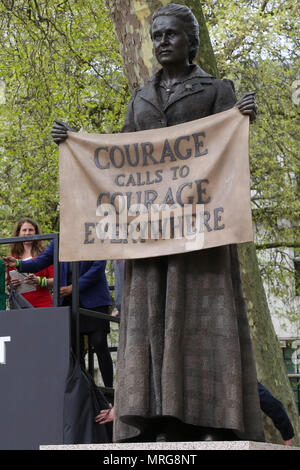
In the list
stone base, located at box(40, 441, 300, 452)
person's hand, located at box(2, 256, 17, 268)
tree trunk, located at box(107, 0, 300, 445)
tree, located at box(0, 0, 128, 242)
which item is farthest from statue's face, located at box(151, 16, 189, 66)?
tree, located at box(0, 0, 128, 242)

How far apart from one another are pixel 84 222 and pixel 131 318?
723 millimetres

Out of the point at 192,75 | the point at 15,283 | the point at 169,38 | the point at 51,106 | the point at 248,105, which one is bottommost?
the point at 15,283

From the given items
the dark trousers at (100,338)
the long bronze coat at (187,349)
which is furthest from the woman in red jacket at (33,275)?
A: the long bronze coat at (187,349)

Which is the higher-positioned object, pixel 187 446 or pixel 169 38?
pixel 169 38

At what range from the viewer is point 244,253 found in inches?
438

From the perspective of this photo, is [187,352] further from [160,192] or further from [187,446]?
[160,192]

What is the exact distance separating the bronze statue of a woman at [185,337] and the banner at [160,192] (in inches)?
4.2

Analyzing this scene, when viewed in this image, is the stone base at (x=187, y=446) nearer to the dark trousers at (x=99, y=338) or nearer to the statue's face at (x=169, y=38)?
the statue's face at (x=169, y=38)

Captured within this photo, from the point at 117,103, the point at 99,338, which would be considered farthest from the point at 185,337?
the point at 117,103

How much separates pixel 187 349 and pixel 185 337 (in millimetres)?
66

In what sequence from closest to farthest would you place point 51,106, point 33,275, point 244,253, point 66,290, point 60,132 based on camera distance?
1. point 60,132
2. point 66,290
3. point 33,275
4. point 244,253
5. point 51,106

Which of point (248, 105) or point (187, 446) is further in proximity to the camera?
point (248, 105)

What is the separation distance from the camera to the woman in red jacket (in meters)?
8.07
